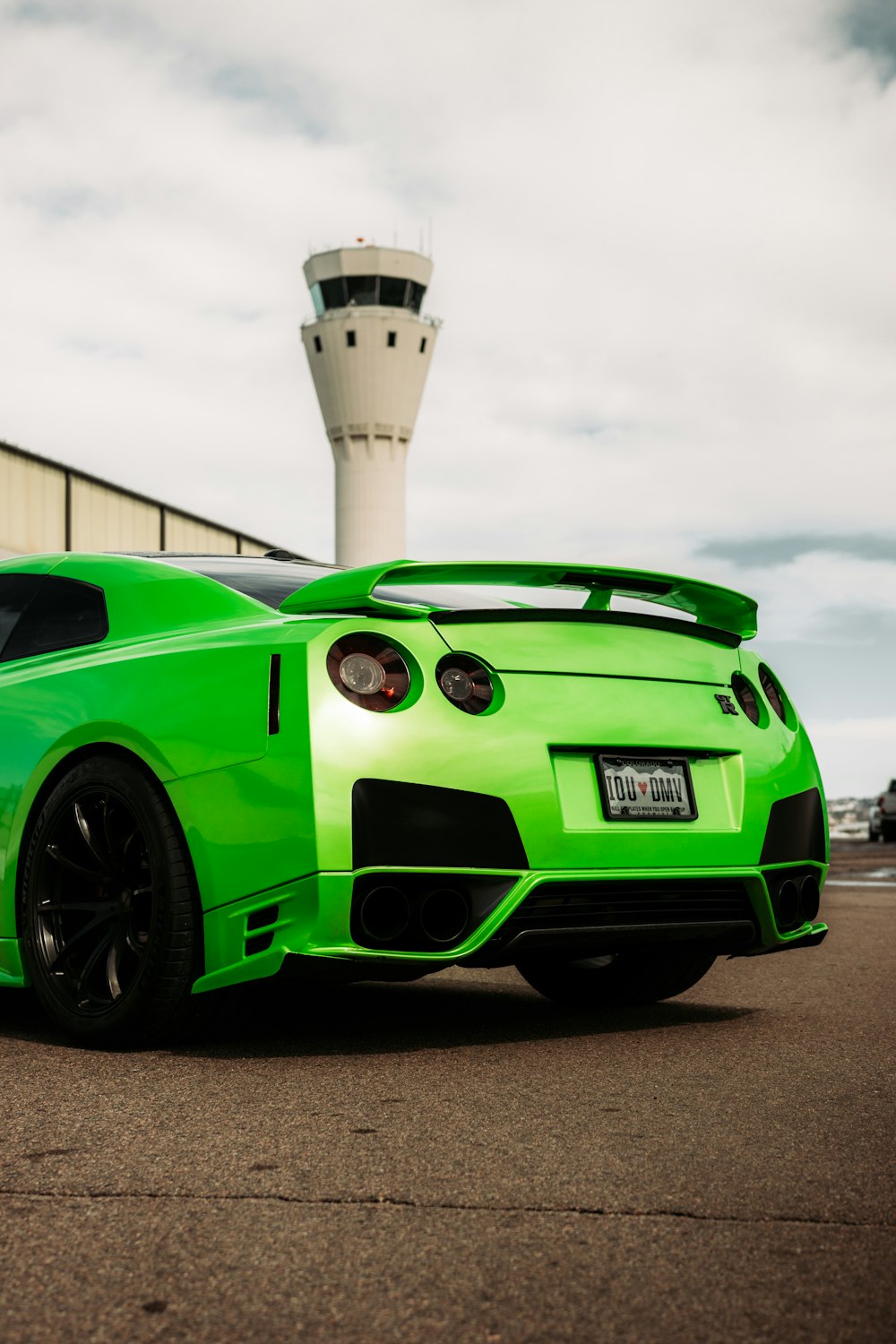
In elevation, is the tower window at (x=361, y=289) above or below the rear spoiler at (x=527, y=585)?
above

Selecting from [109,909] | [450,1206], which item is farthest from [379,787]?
[450,1206]

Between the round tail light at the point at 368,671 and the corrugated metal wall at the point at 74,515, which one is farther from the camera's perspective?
the corrugated metal wall at the point at 74,515

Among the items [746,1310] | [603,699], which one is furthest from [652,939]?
[746,1310]

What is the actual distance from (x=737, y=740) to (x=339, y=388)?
57874mm

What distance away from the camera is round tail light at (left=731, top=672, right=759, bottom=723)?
15.2ft

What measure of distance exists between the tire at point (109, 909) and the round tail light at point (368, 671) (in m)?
0.61

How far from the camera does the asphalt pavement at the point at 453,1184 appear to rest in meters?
2.11

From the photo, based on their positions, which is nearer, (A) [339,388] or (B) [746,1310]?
(B) [746,1310]

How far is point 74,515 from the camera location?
30.2 metres

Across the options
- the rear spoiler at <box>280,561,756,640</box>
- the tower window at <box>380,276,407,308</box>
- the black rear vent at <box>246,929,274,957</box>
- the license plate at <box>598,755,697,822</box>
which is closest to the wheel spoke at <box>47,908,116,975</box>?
the black rear vent at <box>246,929,274,957</box>

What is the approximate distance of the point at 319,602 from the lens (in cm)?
419

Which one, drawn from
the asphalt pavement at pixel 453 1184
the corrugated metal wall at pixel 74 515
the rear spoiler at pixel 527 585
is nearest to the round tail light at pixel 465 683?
the rear spoiler at pixel 527 585

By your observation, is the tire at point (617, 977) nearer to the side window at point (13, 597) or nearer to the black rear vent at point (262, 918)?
the black rear vent at point (262, 918)

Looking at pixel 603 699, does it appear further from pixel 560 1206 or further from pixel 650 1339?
pixel 650 1339
